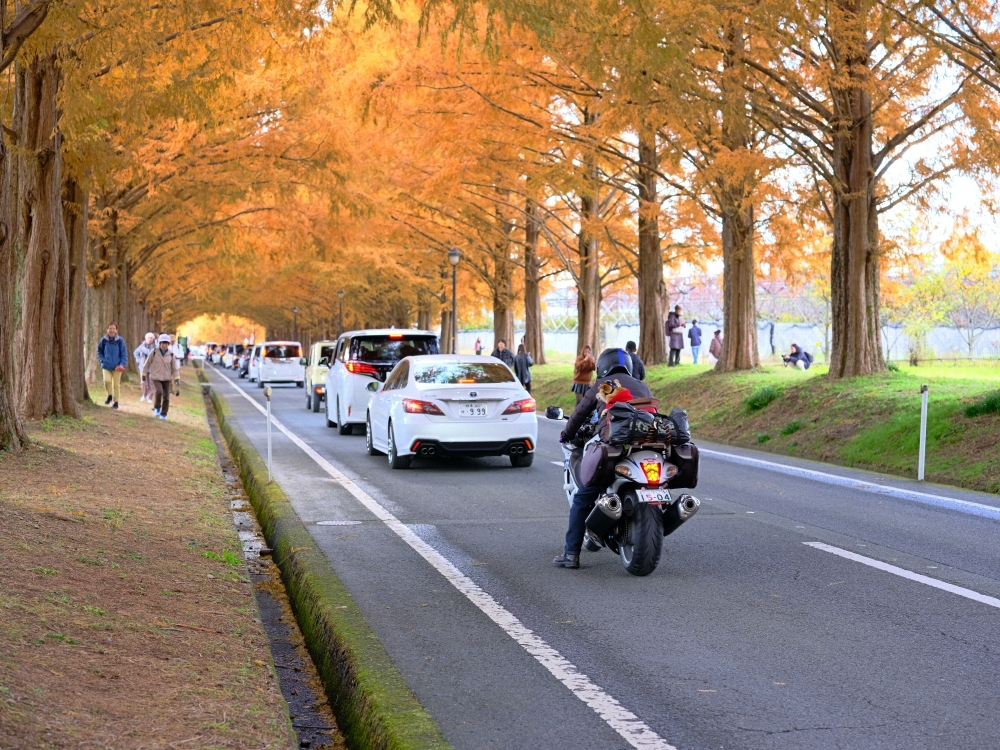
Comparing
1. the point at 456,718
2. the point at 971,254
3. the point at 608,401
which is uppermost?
the point at 971,254

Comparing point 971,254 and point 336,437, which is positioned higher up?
point 971,254

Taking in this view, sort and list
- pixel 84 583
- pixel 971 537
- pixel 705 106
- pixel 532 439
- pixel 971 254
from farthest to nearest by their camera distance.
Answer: pixel 971 254 → pixel 705 106 → pixel 532 439 → pixel 971 537 → pixel 84 583

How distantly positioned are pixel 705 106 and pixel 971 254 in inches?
566

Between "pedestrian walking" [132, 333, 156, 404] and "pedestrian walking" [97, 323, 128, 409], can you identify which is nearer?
"pedestrian walking" [97, 323, 128, 409]

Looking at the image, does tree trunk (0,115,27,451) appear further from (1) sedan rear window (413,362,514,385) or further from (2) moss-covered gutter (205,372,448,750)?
(1) sedan rear window (413,362,514,385)

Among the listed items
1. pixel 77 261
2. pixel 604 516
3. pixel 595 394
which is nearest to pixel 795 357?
pixel 77 261

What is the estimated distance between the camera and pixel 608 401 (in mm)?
8477

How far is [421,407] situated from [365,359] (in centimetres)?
588

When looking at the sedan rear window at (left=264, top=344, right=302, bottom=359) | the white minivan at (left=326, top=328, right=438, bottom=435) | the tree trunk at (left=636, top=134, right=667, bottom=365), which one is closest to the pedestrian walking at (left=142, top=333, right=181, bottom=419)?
the white minivan at (left=326, top=328, right=438, bottom=435)

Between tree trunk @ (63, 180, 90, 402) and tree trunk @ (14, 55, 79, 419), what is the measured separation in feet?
13.1

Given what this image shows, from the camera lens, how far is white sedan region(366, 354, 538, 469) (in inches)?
601

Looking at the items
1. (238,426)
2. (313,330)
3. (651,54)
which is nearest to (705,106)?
(651,54)

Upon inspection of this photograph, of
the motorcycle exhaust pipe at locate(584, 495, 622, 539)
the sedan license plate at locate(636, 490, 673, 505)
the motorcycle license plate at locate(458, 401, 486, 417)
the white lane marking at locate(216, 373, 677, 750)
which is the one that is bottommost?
the white lane marking at locate(216, 373, 677, 750)

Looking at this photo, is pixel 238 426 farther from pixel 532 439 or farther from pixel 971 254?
pixel 971 254
